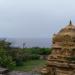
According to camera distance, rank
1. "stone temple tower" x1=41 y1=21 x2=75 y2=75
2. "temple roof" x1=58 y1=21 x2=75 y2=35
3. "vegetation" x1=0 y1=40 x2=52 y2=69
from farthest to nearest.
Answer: "vegetation" x1=0 y1=40 x2=52 y2=69, "temple roof" x1=58 y1=21 x2=75 y2=35, "stone temple tower" x1=41 y1=21 x2=75 y2=75

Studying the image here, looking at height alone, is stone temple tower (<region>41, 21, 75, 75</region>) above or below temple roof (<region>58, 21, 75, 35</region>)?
below

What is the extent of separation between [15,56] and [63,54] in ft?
101

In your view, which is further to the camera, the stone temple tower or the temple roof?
the temple roof

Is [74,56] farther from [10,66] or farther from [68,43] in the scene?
[10,66]

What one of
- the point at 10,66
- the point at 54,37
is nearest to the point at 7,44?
the point at 10,66

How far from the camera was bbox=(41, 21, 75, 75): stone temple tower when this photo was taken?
1568 centimetres

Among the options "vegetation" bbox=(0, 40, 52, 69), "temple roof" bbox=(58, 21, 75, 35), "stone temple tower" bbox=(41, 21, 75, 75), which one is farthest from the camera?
"vegetation" bbox=(0, 40, 52, 69)

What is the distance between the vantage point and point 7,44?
157ft

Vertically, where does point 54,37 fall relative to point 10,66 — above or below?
above

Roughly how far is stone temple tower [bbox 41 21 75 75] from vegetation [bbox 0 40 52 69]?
19.8 metres

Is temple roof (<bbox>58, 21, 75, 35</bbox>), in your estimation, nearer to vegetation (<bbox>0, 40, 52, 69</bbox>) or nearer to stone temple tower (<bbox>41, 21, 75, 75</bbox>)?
stone temple tower (<bbox>41, 21, 75, 75</bbox>)

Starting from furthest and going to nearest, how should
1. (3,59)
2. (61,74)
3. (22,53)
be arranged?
(22,53) → (3,59) → (61,74)

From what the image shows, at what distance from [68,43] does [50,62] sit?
4.69 ft

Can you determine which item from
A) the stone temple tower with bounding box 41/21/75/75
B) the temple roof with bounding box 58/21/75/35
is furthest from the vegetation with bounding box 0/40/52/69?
the temple roof with bounding box 58/21/75/35
